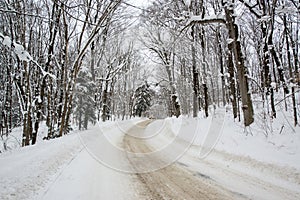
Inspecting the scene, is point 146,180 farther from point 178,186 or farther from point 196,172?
point 196,172

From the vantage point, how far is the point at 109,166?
6.26 m

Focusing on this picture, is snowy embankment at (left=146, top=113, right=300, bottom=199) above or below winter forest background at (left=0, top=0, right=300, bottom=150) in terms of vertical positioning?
below

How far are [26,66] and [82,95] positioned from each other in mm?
13680

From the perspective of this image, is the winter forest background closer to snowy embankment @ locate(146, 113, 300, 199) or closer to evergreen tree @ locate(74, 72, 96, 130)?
evergreen tree @ locate(74, 72, 96, 130)

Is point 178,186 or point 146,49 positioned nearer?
point 178,186

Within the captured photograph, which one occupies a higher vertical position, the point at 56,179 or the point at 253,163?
the point at 253,163

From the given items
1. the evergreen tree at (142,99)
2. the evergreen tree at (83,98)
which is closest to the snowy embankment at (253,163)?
the evergreen tree at (83,98)

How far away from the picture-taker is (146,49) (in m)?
23.7

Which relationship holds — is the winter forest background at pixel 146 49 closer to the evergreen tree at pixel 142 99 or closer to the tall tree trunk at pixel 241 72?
the tall tree trunk at pixel 241 72

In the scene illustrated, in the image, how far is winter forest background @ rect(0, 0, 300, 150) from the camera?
30.1 ft

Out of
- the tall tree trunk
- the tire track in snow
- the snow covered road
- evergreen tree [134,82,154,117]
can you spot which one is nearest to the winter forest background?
the tall tree trunk

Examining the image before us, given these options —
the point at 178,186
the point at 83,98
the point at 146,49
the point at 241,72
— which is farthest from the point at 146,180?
the point at 83,98

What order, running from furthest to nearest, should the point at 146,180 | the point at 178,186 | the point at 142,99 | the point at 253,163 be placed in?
the point at 142,99 < the point at 253,163 < the point at 146,180 < the point at 178,186

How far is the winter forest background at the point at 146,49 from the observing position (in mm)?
9176
